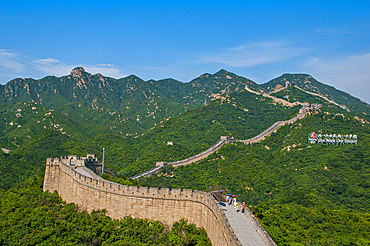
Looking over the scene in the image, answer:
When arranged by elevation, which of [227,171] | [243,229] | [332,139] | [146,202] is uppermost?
[332,139]

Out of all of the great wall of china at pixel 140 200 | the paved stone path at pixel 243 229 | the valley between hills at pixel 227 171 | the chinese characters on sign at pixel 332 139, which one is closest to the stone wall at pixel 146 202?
the great wall of china at pixel 140 200

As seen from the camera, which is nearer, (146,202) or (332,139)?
(146,202)

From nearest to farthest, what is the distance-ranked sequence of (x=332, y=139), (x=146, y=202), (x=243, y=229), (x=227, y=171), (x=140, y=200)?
(x=243, y=229), (x=146, y=202), (x=140, y=200), (x=227, y=171), (x=332, y=139)

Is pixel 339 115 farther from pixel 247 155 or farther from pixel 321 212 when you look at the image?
pixel 321 212

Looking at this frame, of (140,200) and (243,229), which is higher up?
(243,229)

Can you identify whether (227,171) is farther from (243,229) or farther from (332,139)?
(243,229)

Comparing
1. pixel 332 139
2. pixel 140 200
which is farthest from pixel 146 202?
pixel 332 139

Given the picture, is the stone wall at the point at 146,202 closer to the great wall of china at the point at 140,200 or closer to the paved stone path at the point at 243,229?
the great wall of china at the point at 140,200
